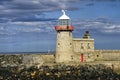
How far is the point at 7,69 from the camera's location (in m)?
68.7

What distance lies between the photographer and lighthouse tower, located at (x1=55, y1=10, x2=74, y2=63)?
222ft

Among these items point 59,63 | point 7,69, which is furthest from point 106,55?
point 7,69

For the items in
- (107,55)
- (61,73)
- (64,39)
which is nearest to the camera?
(61,73)

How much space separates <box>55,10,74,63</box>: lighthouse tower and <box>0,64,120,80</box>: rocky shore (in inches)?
113

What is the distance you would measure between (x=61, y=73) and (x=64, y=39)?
728cm

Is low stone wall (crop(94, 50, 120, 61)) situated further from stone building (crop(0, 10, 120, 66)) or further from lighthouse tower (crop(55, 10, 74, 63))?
lighthouse tower (crop(55, 10, 74, 63))

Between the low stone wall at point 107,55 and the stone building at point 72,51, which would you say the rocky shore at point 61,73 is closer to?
the stone building at point 72,51

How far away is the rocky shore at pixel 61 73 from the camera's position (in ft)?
193

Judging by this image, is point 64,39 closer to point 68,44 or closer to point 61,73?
point 68,44

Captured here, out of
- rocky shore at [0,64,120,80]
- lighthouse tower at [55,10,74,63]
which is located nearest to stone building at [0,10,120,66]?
lighthouse tower at [55,10,74,63]

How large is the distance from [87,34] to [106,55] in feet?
12.1

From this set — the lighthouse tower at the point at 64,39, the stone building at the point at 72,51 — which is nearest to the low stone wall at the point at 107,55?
the stone building at the point at 72,51

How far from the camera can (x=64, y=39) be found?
68.1 metres

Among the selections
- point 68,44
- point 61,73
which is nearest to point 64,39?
point 68,44
